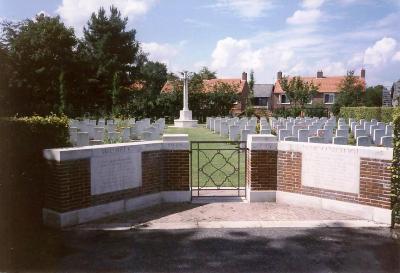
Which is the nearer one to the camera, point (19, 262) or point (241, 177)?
point (19, 262)

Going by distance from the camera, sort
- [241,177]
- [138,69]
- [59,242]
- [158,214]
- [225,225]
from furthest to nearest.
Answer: [138,69] < [241,177] < [158,214] < [225,225] < [59,242]

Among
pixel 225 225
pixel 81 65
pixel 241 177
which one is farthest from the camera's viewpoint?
pixel 81 65

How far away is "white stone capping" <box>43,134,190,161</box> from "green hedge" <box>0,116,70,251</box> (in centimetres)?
30

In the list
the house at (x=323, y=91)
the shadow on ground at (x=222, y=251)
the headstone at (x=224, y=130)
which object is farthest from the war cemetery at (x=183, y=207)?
the house at (x=323, y=91)

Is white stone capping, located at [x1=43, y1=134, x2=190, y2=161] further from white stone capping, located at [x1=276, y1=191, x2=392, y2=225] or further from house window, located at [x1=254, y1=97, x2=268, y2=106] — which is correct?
house window, located at [x1=254, y1=97, x2=268, y2=106]

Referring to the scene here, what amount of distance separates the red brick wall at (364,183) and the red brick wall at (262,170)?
0.84 feet

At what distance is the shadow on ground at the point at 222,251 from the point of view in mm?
5191

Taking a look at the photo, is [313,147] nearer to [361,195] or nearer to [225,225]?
[361,195]

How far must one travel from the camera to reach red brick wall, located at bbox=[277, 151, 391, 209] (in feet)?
22.7

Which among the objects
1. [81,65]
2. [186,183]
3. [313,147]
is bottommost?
[186,183]

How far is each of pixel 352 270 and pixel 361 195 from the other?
8.20 ft

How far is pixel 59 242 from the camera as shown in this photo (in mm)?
6121

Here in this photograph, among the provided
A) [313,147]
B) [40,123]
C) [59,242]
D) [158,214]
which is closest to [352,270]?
[313,147]

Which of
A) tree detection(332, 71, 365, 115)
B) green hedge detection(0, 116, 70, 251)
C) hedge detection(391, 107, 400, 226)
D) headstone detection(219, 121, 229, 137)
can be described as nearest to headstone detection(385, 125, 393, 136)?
Result: headstone detection(219, 121, 229, 137)
